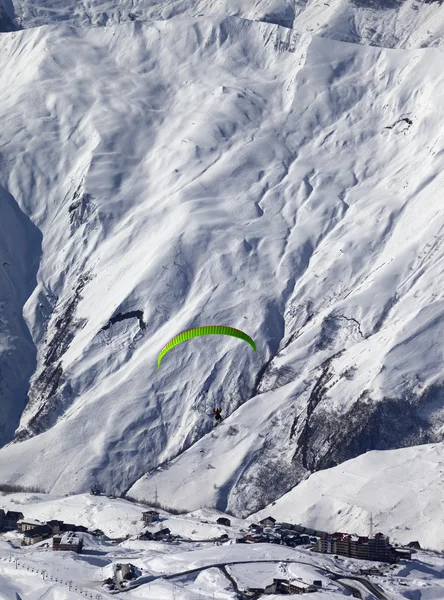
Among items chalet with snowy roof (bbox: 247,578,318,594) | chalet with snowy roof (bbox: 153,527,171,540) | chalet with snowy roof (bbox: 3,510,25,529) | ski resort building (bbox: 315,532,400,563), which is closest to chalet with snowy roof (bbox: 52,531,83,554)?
chalet with snowy roof (bbox: 153,527,171,540)

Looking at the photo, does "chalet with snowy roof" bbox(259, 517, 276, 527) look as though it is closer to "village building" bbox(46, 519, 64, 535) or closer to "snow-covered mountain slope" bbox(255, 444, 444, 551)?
"snow-covered mountain slope" bbox(255, 444, 444, 551)

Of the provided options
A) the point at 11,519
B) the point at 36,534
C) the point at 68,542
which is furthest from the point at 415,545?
the point at 11,519

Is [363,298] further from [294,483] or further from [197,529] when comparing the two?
[197,529]

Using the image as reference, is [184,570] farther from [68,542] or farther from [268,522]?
[268,522]

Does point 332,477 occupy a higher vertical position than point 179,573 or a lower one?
lower

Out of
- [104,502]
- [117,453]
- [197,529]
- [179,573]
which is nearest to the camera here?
[179,573]

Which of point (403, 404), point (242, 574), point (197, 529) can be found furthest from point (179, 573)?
point (403, 404)

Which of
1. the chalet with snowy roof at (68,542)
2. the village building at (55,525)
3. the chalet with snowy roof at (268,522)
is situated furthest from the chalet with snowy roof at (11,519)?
the chalet with snowy roof at (268,522)
